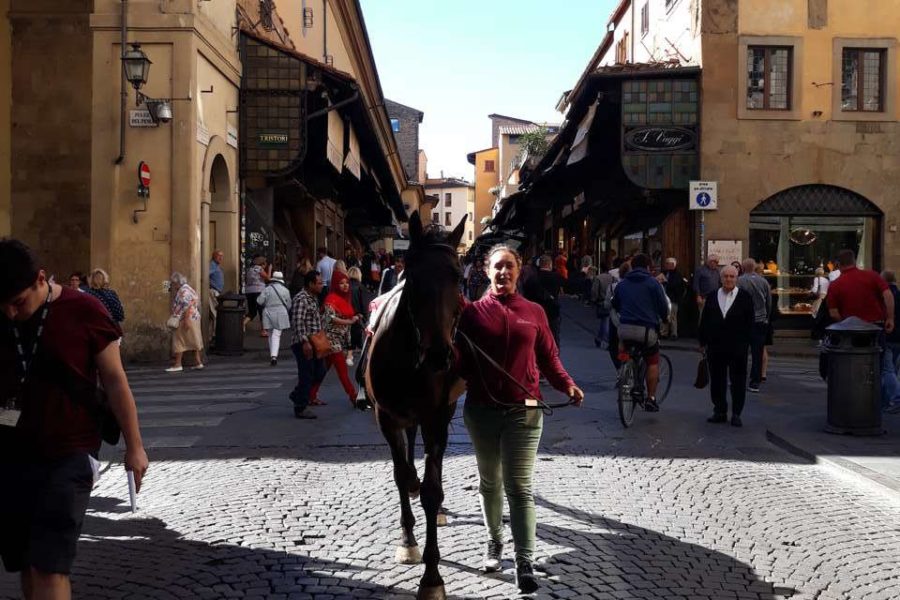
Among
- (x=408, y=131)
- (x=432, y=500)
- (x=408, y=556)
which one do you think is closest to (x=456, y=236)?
(x=432, y=500)

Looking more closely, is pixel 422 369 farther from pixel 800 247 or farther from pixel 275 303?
pixel 800 247

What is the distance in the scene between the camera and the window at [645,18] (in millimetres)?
28516

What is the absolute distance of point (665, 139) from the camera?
21.3 m

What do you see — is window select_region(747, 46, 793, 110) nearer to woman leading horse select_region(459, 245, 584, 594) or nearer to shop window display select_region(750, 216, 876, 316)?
shop window display select_region(750, 216, 876, 316)

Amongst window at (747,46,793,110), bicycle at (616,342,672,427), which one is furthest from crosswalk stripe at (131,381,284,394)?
window at (747,46,793,110)

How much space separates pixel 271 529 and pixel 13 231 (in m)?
15.7

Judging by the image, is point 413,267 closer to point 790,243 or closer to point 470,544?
point 470,544

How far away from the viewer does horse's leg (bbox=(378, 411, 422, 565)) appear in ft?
17.4

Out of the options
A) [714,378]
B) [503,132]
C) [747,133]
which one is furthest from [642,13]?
[503,132]

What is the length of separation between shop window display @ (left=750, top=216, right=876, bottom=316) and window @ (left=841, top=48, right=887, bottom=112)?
2.67 metres

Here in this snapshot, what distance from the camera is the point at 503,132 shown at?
297ft

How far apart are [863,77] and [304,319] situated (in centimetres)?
1625

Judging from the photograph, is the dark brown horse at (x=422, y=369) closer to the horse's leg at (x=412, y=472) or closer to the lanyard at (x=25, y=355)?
the horse's leg at (x=412, y=472)

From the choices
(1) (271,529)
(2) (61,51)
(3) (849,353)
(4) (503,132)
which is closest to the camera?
(1) (271,529)
